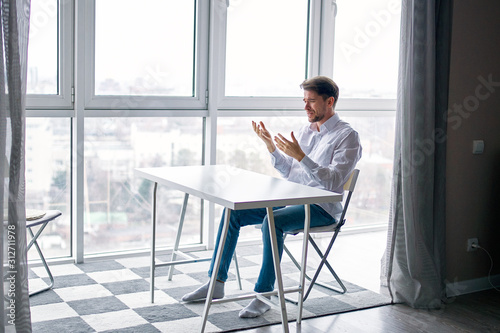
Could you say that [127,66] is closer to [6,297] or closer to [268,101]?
[268,101]

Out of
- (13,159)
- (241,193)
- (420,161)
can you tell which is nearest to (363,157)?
(420,161)

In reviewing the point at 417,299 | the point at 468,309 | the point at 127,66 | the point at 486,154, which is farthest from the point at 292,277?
the point at 127,66

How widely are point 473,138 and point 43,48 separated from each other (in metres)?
2.65

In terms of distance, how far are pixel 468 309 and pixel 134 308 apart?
1.85 metres

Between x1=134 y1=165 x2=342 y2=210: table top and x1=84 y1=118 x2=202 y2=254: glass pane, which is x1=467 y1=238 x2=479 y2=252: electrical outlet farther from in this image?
x1=84 y1=118 x2=202 y2=254: glass pane

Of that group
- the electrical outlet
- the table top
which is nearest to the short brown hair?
the table top

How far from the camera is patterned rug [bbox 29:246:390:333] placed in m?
3.02

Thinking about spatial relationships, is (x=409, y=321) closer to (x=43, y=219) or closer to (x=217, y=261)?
(x=217, y=261)

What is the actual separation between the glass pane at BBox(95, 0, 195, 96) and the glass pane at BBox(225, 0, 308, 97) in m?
0.31

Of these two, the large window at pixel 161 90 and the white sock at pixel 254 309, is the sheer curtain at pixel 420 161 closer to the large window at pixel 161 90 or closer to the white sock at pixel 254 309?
the white sock at pixel 254 309

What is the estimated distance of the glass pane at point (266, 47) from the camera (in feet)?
14.1

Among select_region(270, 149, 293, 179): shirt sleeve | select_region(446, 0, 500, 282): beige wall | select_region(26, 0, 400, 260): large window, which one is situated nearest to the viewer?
select_region(270, 149, 293, 179): shirt sleeve

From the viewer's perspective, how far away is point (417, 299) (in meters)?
3.44

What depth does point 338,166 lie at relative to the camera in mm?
3217
